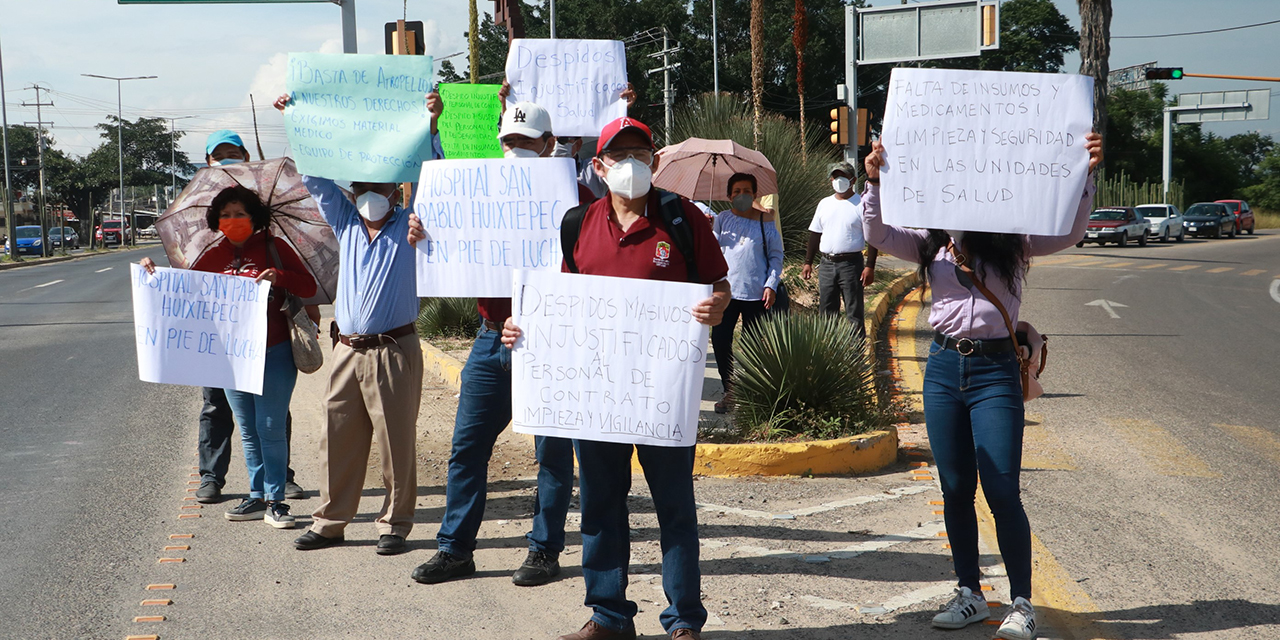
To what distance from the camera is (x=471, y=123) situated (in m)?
6.61

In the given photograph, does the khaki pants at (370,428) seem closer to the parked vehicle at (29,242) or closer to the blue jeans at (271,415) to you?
the blue jeans at (271,415)

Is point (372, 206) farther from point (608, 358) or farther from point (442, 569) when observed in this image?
point (608, 358)

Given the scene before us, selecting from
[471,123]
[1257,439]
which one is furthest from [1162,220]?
[471,123]

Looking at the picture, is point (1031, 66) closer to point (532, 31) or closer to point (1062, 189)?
point (532, 31)

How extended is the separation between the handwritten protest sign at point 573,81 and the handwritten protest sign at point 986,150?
7.33ft

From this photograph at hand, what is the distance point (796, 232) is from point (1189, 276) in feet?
42.1

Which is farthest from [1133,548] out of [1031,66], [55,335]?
[1031,66]

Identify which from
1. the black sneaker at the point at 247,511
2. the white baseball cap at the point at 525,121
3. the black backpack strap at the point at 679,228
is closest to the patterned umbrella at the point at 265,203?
the black sneaker at the point at 247,511

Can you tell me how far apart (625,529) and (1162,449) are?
16.5 ft

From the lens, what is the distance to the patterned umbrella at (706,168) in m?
9.73

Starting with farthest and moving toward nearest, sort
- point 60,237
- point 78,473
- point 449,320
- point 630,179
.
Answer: point 60,237
point 449,320
point 78,473
point 630,179

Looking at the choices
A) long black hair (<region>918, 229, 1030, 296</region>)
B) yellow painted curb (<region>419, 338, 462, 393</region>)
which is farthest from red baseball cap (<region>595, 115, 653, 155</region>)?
yellow painted curb (<region>419, 338, 462, 393</region>)

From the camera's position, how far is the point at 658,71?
50.3 meters

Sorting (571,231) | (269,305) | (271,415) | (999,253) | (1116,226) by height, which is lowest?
(271,415)
